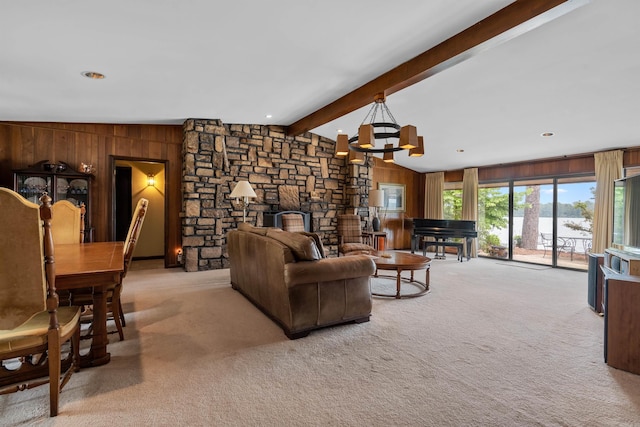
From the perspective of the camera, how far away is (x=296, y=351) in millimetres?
2436

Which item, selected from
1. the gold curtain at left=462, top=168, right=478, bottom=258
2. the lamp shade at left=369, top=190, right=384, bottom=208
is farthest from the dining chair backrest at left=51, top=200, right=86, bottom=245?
the gold curtain at left=462, top=168, right=478, bottom=258

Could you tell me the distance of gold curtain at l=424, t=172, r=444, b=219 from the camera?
8489 millimetres

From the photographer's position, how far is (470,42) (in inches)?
110

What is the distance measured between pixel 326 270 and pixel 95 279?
65.5 inches

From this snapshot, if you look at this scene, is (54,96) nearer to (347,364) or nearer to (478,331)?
(347,364)

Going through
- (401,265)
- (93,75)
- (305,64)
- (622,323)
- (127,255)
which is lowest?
(622,323)

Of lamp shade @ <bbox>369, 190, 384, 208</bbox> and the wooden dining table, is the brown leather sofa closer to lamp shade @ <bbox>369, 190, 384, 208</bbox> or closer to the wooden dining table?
the wooden dining table

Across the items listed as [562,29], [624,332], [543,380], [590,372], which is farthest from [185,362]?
[562,29]

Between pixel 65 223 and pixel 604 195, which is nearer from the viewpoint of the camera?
pixel 65 223

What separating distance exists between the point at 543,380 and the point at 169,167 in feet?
19.5

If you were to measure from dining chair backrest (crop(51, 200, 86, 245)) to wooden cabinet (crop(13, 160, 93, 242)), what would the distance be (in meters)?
1.20

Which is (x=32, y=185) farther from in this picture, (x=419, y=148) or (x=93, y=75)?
(x=419, y=148)

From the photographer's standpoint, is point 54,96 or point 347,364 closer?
point 347,364

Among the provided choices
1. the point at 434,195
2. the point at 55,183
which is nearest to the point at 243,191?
the point at 55,183
